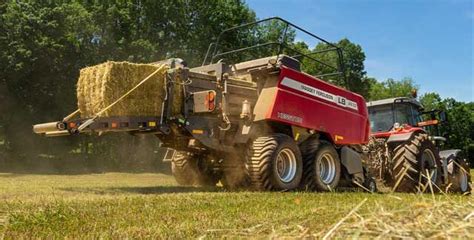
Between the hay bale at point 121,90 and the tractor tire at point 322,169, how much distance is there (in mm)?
2974

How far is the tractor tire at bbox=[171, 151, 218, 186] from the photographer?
1138 centimetres

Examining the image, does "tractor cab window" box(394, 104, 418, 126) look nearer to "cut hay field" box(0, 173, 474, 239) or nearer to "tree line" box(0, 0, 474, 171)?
"cut hay field" box(0, 173, 474, 239)

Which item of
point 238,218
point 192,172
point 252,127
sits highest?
point 252,127

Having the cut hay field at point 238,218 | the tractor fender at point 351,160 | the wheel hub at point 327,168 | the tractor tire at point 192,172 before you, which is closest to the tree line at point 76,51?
the tractor fender at point 351,160

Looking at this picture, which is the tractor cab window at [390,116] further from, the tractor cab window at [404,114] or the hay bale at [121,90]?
the hay bale at [121,90]

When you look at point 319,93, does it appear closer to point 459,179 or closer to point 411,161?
point 411,161

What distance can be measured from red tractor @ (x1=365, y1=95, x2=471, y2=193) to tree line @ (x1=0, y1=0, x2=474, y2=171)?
37.2ft

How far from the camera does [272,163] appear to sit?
9461 mm

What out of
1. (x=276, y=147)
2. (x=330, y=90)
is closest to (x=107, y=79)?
(x=276, y=147)

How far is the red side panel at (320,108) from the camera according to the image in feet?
33.2

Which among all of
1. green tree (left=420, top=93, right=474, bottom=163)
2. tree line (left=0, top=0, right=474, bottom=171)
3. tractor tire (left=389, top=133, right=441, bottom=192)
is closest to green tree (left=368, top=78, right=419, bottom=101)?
green tree (left=420, top=93, right=474, bottom=163)

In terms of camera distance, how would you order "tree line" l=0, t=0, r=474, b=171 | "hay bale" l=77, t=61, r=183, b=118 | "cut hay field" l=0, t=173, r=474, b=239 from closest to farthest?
Result: "cut hay field" l=0, t=173, r=474, b=239
"hay bale" l=77, t=61, r=183, b=118
"tree line" l=0, t=0, r=474, b=171

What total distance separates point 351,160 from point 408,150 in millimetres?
1451

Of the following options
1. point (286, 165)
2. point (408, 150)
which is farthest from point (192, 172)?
point (408, 150)
